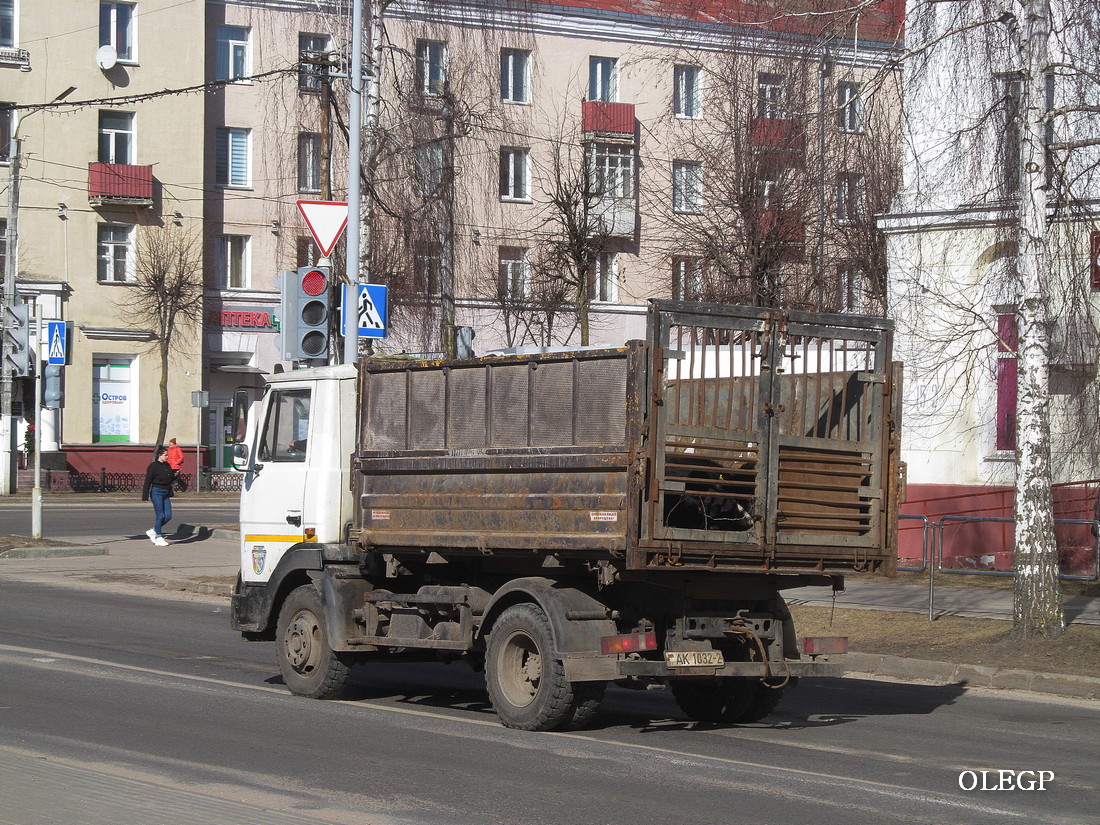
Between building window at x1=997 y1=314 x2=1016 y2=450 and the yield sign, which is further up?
the yield sign

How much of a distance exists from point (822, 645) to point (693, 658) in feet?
4.23

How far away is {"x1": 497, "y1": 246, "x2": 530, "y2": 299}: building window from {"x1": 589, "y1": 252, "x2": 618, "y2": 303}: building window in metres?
2.23

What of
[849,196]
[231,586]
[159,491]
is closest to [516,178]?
[849,196]

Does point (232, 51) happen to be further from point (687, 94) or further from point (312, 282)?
point (312, 282)

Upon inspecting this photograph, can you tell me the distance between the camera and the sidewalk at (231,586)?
42.7 ft

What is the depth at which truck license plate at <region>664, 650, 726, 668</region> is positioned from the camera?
9.01m

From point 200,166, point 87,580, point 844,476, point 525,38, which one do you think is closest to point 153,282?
point 200,166

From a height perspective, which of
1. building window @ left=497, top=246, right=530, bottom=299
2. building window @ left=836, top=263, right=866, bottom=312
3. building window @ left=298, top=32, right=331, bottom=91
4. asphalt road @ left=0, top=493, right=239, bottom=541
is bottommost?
asphalt road @ left=0, top=493, right=239, bottom=541

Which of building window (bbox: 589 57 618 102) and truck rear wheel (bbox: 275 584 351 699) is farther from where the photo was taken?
building window (bbox: 589 57 618 102)

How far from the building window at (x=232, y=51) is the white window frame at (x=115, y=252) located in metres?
6.14

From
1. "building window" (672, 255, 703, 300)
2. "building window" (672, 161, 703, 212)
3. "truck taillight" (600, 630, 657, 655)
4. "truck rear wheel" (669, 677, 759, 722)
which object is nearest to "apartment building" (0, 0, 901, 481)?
"building window" (672, 161, 703, 212)

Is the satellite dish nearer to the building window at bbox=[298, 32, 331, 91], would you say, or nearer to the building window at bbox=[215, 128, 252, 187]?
the building window at bbox=[215, 128, 252, 187]

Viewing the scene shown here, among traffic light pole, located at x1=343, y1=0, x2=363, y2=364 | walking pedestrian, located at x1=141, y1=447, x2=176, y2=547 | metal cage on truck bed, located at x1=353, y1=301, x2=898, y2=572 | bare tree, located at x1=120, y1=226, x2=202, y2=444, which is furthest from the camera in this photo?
bare tree, located at x1=120, y1=226, x2=202, y2=444

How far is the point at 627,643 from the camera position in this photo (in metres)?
9.03
